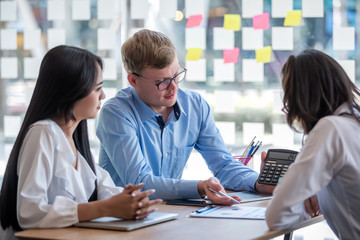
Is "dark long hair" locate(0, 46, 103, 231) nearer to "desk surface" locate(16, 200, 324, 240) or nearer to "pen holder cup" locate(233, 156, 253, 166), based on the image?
"desk surface" locate(16, 200, 324, 240)

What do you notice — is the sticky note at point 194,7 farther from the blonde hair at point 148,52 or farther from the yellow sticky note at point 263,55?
the blonde hair at point 148,52

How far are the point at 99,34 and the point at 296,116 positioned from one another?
85.9 inches

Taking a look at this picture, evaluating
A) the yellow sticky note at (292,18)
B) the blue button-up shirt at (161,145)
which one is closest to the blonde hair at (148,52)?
the blue button-up shirt at (161,145)

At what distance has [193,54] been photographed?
10.9ft

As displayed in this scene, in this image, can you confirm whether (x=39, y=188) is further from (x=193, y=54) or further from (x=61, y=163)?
(x=193, y=54)

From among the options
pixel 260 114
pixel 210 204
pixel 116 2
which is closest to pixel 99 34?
pixel 116 2

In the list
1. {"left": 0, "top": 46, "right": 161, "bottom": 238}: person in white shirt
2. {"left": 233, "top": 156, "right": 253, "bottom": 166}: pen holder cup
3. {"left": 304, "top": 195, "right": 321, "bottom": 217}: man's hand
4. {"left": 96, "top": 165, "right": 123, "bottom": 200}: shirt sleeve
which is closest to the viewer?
{"left": 0, "top": 46, "right": 161, "bottom": 238}: person in white shirt

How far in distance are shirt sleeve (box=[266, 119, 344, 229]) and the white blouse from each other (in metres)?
0.58

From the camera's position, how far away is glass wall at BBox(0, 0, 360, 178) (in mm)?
3119

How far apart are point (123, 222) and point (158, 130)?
812 millimetres

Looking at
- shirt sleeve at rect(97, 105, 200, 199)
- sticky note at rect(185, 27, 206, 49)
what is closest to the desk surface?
shirt sleeve at rect(97, 105, 200, 199)

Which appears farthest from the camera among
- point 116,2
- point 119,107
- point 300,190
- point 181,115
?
point 116,2

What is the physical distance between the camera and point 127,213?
5.16 feet

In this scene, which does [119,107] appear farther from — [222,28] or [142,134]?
[222,28]
